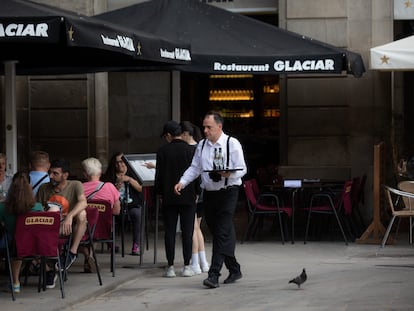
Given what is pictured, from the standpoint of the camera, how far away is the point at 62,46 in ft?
41.5

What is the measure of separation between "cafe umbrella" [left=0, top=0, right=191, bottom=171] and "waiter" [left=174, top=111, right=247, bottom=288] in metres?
1.59

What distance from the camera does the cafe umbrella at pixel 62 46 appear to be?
10461mm

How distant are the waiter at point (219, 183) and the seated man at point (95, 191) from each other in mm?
1236

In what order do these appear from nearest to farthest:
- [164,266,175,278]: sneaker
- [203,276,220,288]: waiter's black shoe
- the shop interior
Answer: [203,276,220,288]: waiter's black shoe
[164,266,175,278]: sneaker
the shop interior

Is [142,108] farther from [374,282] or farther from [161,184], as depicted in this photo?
[374,282]

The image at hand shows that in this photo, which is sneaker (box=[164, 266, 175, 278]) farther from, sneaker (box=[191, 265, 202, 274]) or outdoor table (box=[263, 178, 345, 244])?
outdoor table (box=[263, 178, 345, 244])

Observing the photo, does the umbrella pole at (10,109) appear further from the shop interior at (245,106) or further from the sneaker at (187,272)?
the shop interior at (245,106)

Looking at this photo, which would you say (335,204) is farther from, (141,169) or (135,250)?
(141,169)

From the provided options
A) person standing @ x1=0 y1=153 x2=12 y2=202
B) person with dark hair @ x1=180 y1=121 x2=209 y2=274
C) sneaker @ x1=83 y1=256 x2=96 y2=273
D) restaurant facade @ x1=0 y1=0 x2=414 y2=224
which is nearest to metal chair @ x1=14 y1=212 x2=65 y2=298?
person standing @ x1=0 y1=153 x2=12 y2=202

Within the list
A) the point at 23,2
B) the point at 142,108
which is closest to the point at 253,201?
the point at 142,108

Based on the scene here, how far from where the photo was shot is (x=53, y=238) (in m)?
9.99

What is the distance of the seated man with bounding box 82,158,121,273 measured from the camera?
11.9m

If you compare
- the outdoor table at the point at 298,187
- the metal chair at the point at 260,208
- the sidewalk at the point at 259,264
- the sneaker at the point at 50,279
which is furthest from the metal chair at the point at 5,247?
the outdoor table at the point at 298,187

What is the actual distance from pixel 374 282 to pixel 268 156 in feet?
26.6
